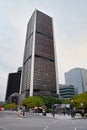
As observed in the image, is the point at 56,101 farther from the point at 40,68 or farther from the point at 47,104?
the point at 40,68

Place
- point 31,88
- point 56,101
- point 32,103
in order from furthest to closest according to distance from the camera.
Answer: point 31,88 → point 56,101 → point 32,103

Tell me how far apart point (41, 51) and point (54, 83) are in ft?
108

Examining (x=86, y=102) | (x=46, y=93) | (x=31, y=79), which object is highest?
(x=31, y=79)

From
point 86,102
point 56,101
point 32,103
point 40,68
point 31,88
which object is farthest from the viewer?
point 40,68

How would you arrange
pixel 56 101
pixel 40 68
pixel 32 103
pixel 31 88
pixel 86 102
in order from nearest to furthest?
pixel 86 102
pixel 32 103
pixel 56 101
pixel 31 88
pixel 40 68

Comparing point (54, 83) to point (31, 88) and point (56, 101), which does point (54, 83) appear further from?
point (56, 101)

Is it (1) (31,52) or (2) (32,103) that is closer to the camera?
(2) (32,103)

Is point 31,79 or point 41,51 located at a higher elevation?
point 41,51

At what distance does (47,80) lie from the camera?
19188cm

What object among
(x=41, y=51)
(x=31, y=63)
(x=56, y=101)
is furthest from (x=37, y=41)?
(x=56, y=101)

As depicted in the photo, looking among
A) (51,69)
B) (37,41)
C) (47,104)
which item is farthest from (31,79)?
(47,104)

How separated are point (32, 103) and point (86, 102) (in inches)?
2226

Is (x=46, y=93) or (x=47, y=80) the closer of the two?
(x=46, y=93)

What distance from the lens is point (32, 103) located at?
122m
